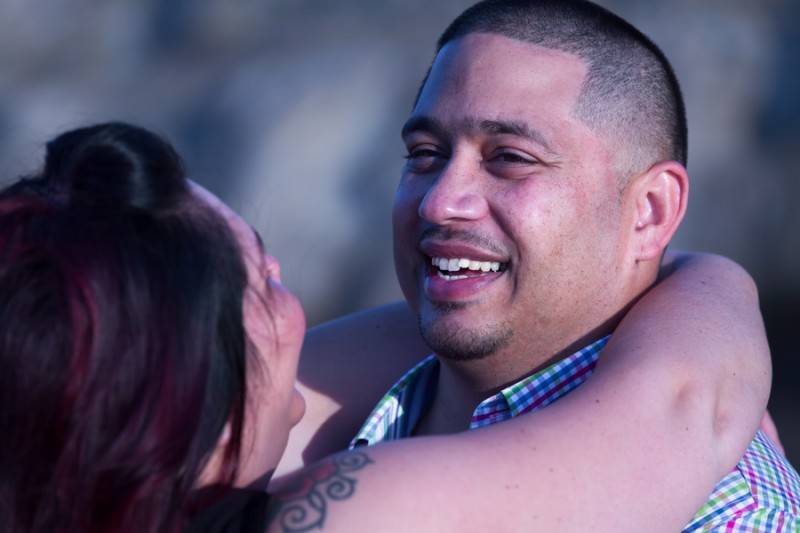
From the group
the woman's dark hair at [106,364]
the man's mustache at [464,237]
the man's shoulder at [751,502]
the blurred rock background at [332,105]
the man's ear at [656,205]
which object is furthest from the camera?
the blurred rock background at [332,105]

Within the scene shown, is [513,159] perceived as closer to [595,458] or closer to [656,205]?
[656,205]

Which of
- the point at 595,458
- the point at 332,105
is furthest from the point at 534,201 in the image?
the point at 332,105

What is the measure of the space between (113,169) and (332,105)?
3.51 m

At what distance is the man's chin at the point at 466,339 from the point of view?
222 cm

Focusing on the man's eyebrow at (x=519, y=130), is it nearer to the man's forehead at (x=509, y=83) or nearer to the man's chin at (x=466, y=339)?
the man's forehead at (x=509, y=83)

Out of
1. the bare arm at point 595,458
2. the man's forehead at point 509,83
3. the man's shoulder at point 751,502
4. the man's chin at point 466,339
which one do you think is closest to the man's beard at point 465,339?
the man's chin at point 466,339

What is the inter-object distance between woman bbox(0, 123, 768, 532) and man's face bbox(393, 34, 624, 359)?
1.59ft

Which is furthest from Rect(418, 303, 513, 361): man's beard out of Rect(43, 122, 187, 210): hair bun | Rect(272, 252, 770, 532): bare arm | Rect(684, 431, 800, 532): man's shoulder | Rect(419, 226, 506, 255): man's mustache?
Rect(43, 122, 187, 210): hair bun

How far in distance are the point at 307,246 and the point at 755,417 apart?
328cm

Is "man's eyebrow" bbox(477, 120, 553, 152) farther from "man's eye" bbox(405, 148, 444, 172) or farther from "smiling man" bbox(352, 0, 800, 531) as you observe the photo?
"man's eye" bbox(405, 148, 444, 172)

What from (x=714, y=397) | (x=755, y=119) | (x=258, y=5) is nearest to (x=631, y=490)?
(x=714, y=397)

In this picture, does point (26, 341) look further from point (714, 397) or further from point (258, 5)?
point (258, 5)

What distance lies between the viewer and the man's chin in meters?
2.22

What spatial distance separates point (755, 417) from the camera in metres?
1.96
